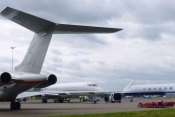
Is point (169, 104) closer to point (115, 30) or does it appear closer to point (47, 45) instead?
point (115, 30)

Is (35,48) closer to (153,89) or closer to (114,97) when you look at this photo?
(114,97)

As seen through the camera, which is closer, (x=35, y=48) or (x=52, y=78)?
(x=52, y=78)

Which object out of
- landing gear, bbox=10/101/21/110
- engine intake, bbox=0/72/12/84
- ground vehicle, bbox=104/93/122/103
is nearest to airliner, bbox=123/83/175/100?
ground vehicle, bbox=104/93/122/103

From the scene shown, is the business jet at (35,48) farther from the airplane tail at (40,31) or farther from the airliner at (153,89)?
the airliner at (153,89)

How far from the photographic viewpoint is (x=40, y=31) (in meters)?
17.8

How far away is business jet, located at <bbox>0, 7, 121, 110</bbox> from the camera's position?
1591 centimetres

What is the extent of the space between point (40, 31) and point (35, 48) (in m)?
1.03

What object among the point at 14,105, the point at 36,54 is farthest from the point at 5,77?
the point at 14,105

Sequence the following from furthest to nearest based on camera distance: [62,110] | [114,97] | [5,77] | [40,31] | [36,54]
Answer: [114,97] < [62,110] < [40,31] < [36,54] < [5,77]

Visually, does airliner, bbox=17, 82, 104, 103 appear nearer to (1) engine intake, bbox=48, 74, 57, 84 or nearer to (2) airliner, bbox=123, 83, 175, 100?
(2) airliner, bbox=123, 83, 175, 100

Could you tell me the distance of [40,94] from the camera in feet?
129

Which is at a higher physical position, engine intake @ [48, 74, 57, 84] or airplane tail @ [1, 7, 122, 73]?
airplane tail @ [1, 7, 122, 73]

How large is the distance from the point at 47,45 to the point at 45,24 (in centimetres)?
122

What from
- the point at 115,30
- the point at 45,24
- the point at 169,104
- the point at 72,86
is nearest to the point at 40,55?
the point at 45,24
